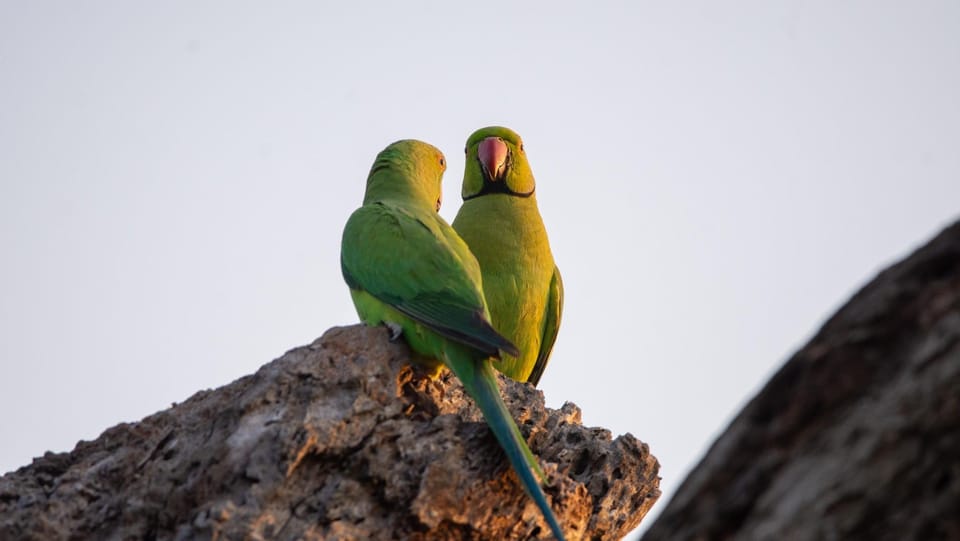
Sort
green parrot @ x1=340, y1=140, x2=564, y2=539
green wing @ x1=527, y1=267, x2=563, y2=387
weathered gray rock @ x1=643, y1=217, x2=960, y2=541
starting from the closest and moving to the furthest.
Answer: weathered gray rock @ x1=643, y1=217, x2=960, y2=541 < green parrot @ x1=340, y1=140, x2=564, y2=539 < green wing @ x1=527, y1=267, x2=563, y2=387

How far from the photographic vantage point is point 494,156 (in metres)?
7.43

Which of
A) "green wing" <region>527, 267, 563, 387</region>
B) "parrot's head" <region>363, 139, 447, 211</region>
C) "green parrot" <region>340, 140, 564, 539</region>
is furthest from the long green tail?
"green wing" <region>527, 267, 563, 387</region>

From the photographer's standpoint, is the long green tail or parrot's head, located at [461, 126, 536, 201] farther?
parrot's head, located at [461, 126, 536, 201]

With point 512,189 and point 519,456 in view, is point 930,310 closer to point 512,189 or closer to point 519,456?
point 519,456

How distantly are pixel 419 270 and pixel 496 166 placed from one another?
2402 millimetres

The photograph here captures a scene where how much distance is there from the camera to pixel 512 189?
24.4ft

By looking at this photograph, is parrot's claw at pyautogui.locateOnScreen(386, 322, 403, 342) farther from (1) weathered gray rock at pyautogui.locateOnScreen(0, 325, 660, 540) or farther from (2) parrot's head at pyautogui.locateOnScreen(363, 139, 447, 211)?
(2) parrot's head at pyautogui.locateOnScreen(363, 139, 447, 211)

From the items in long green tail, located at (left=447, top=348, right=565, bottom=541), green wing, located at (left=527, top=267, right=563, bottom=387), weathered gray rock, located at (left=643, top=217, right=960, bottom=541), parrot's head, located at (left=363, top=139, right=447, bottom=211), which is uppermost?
parrot's head, located at (left=363, top=139, right=447, bottom=211)

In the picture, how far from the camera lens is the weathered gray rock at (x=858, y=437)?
1.95 metres

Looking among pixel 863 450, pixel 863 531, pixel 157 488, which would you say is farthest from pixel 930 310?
pixel 157 488

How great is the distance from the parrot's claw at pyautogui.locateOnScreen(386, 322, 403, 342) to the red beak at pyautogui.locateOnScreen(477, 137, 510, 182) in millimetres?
2768

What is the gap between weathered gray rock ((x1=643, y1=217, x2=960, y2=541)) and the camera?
1.95 meters

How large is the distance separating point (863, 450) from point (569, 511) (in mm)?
2177

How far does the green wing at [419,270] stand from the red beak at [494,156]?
1598 millimetres
